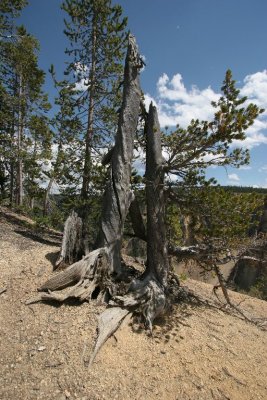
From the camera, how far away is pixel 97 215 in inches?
460

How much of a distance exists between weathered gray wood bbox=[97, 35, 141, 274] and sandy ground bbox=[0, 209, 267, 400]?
1.75 meters

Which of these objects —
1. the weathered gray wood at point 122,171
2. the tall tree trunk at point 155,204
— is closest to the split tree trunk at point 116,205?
the weathered gray wood at point 122,171

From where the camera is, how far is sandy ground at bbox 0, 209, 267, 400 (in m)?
4.98

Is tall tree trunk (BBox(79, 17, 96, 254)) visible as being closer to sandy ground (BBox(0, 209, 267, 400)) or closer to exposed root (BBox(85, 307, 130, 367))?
sandy ground (BBox(0, 209, 267, 400))

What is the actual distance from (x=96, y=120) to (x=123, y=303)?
852 cm

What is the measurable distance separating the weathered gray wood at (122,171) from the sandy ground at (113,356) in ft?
5.75

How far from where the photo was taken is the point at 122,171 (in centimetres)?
838

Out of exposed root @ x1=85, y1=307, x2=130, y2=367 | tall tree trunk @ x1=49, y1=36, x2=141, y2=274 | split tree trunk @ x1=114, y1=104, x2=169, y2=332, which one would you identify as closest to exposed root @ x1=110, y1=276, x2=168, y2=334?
split tree trunk @ x1=114, y1=104, x2=169, y2=332

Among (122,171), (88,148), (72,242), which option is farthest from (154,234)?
(88,148)

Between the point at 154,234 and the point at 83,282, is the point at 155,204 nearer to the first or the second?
the point at 154,234

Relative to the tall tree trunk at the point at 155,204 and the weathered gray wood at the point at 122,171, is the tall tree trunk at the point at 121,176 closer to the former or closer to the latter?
the weathered gray wood at the point at 122,171

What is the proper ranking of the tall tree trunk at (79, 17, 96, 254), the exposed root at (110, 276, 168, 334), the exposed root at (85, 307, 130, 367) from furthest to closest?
the tall tree trunk at (79, 17, 96, 254) < the exposed root at (110, 276, 168, 334) < the exposed root at (85, 307, 130, 367)

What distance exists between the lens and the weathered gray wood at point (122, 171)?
26.9 ft

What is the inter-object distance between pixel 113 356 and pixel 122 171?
457 cm
